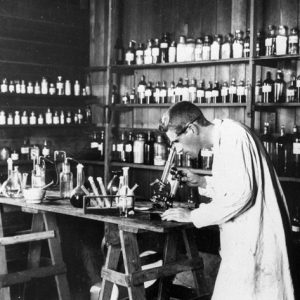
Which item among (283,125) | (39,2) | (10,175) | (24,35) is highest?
(39,2)

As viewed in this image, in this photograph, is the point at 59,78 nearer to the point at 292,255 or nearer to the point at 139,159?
the point at 139,159

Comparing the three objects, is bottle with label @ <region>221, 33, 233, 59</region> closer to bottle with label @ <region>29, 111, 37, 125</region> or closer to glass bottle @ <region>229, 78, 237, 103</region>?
glass bottle @ <region>229, 78, 237, 103</region>

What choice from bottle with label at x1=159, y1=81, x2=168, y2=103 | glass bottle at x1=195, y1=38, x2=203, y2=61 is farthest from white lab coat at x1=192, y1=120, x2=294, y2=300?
bottle with label at x1=159, y1=81, x2=168, y2=103

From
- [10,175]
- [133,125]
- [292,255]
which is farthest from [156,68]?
[292,255]

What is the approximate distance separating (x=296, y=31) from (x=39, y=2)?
8.01 ft

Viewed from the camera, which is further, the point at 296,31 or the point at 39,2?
the point at 39,2

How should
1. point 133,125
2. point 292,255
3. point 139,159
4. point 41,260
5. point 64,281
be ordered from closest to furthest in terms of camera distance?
point 292,255
point 64,281
point 41,260
point 139,159
point 133,125

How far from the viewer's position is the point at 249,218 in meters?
2.27

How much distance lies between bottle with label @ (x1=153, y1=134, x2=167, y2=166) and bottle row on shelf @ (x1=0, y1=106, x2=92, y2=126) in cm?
92

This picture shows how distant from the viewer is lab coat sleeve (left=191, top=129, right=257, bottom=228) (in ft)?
7.29

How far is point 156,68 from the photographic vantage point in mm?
5160

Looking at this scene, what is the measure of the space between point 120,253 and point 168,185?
462mm

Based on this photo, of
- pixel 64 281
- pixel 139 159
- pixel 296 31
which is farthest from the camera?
pixel 139 159

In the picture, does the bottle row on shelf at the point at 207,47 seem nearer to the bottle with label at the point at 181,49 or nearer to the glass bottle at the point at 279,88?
the bottle with label at the point at 181,49
